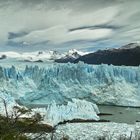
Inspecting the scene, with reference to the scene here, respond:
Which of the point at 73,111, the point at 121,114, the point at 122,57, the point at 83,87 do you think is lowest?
the point at 121,114

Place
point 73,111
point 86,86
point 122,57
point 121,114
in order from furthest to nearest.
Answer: point 122,57 → point 86,86 → point 121,114 → point 73,111

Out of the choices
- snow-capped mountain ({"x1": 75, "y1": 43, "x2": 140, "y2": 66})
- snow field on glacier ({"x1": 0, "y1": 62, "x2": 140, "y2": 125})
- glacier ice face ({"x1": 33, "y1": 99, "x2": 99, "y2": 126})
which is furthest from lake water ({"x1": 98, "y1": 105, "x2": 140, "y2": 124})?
snow-capped mountain ({"x1": 75, "y1": 43, "x2": 140, "y2": 66})

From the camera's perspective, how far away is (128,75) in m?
30.4

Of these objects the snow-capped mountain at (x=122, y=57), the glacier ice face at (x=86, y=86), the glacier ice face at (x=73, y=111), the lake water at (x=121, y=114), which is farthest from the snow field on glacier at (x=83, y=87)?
the snow-capped mountain at (x=122, y=57)

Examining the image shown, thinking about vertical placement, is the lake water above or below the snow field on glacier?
below

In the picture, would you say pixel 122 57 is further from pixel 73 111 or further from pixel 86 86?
pixel 73 111

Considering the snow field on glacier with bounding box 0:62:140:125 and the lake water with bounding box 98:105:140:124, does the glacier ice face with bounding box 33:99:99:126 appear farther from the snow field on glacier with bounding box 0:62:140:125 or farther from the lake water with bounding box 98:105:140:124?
the snow field on glacier with bounding box 0:62:140:125

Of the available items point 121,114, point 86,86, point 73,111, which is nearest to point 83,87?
point 86,86

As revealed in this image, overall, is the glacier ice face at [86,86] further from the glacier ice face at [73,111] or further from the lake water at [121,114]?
the glacier ice face at [73,111]

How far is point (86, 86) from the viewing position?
30.8 m

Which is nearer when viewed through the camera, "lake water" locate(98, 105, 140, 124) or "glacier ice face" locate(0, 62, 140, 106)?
"lake water" locate(98, 105, 140, 124)

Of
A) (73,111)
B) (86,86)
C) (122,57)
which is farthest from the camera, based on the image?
(122,57)

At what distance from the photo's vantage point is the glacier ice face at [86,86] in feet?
97.7

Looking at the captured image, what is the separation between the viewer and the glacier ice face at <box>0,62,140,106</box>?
2978 centimetres
